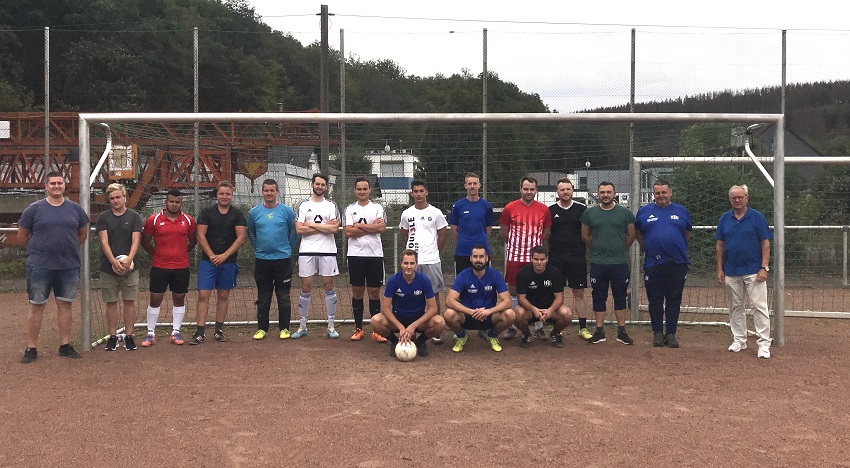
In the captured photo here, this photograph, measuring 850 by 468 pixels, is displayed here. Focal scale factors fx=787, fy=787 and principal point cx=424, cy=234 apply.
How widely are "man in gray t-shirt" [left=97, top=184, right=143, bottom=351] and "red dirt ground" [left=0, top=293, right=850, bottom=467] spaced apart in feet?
A: 1.22

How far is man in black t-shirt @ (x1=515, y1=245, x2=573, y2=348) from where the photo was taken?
26.6 feet

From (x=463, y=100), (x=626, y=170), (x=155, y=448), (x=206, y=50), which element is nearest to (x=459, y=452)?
(x=155, y=448)

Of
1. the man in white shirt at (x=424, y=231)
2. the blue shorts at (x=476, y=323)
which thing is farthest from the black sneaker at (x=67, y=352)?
the blue shorts at (x=476, y=323)

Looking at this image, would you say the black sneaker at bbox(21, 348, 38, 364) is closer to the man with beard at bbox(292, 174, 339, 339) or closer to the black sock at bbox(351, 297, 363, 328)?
the man with beard at bbox(292, 174, 339, 339)

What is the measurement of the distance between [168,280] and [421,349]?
2.83 meters

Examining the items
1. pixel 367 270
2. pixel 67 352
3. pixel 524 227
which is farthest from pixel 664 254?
pixel 67 352

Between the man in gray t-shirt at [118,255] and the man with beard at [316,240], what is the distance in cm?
171

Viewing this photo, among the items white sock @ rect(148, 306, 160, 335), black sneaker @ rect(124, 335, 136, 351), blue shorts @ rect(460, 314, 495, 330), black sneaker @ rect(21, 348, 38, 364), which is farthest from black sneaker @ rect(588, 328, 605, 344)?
black sneaker @ rect(21, 348, 38, 364)

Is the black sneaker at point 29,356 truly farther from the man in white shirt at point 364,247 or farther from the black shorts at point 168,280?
the man in white shirt at point 364,247

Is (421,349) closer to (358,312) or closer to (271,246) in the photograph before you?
(358,312)

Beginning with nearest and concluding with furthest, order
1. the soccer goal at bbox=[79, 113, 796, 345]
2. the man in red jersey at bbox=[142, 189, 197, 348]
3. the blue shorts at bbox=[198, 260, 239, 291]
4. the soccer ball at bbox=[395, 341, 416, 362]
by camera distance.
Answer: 1. the soccer ball at bbox=[395, 341, 416, 362]
2. the man in red jersey at bbox=[142, 189, 197, 348]
3. the blue shorts at bbox=[198, 260, 239, 291]
4. the soccer goal at bbox=[79, 113, 796, 345]

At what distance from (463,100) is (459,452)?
33.4 feet

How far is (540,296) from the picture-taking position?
822cm

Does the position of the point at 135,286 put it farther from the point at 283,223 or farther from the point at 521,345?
the point at 521,345
